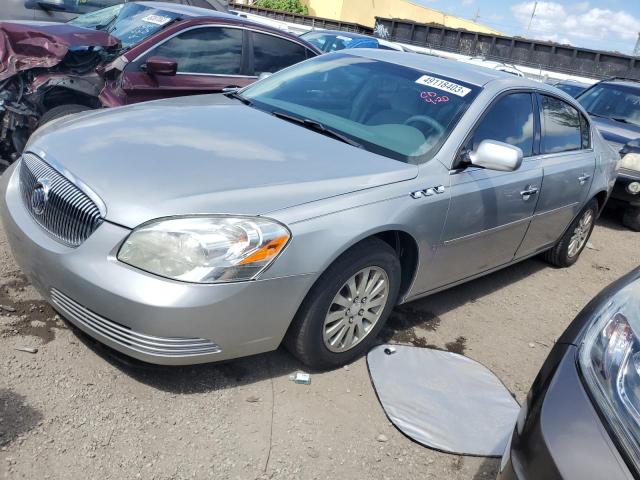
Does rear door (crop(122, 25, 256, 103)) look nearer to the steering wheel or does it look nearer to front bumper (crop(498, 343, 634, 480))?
the steering wheel

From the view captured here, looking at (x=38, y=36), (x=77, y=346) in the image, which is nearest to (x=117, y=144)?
(x=77, y=346)

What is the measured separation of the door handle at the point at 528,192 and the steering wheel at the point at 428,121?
887 millimetres

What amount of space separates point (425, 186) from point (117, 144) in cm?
163

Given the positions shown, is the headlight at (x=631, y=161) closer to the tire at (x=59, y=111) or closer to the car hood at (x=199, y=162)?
the car hood at (x=199, y=162)

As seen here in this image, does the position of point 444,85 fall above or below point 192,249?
above

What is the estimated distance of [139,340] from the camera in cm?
247

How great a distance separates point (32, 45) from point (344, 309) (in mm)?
3810

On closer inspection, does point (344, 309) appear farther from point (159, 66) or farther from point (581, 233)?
point (581, 233)

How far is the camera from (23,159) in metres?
3.11


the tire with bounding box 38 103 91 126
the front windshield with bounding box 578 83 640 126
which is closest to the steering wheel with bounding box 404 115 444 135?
the tire with bounding box 38 103 91 126

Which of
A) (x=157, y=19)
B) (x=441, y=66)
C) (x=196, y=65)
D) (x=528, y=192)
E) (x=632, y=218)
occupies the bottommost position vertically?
(x=632, y=218)

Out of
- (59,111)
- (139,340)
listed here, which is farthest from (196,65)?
(139,340)

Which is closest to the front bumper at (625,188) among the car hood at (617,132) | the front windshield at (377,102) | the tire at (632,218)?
the tire at (632,218)

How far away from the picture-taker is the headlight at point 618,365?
Result: 159cm
